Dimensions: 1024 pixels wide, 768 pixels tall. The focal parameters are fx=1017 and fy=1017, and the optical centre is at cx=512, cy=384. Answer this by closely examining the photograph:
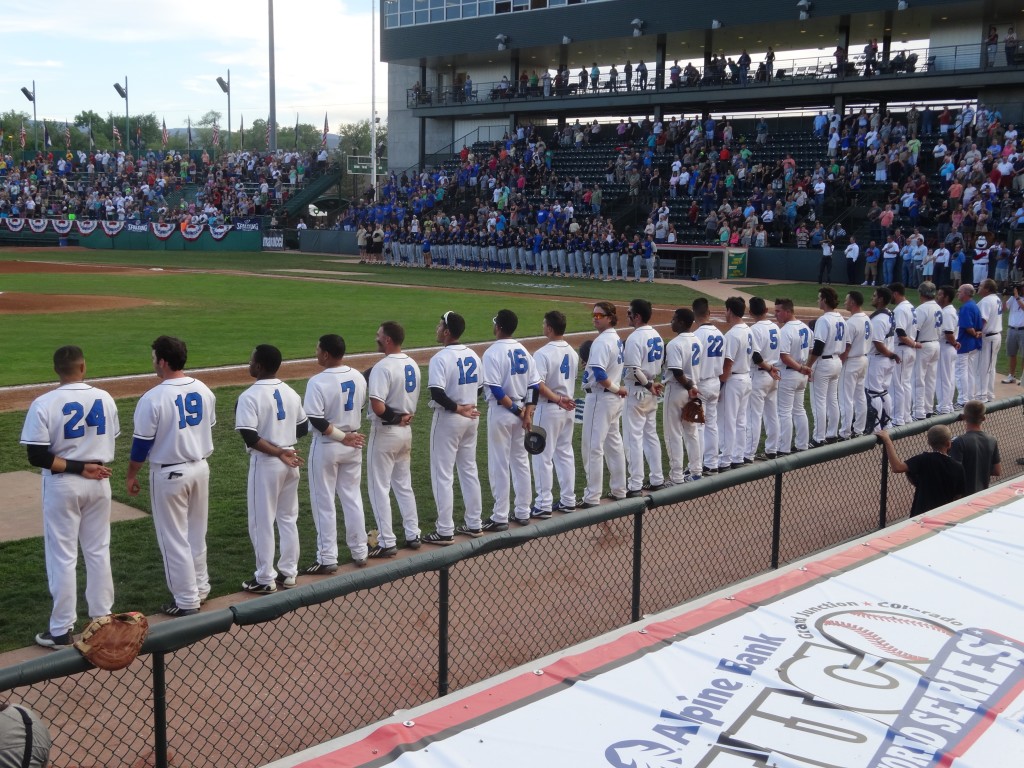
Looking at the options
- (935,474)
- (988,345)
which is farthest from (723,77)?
(935,474)

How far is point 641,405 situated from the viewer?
10.3 m

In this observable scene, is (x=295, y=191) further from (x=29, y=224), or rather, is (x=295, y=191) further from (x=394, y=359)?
(x=394, y=359)

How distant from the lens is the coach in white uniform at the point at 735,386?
11.2 m

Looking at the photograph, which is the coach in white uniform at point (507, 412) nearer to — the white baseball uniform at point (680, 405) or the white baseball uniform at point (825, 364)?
the white baseball uniform at point (680, 405)

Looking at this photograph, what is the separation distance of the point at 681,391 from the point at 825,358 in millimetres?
2887

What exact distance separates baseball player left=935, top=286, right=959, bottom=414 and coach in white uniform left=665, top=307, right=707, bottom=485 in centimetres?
540

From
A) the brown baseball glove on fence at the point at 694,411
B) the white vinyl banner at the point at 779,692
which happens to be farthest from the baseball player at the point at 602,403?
the white vinyl banner at the point at 779,692

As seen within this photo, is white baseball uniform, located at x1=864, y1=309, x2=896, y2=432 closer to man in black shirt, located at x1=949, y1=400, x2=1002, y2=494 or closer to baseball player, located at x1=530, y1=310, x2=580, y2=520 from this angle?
man in black shirt, located at x1=949, y1=400, x2=1002, y2=494

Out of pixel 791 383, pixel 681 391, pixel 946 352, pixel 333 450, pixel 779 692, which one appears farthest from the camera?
pixel 946 352

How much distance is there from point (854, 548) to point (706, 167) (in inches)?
1378

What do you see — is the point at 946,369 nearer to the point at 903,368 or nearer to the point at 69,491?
the point at 903,368

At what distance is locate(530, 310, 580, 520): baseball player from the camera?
9.38m

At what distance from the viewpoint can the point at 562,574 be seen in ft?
25.1

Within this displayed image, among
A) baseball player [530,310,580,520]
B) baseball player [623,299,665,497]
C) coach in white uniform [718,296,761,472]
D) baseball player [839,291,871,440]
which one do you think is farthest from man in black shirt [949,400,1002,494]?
baseball player [839,291,871,440]
